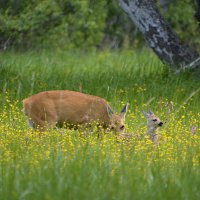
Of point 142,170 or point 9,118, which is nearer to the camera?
point 142,170

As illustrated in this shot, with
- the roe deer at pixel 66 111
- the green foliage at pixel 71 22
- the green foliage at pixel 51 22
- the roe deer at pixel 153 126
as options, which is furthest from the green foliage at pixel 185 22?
the roe deer at pixel 153 126

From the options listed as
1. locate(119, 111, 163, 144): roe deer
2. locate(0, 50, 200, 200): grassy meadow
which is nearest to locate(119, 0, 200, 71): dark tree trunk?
locate(0, 50, 200, 200): grassy meadow

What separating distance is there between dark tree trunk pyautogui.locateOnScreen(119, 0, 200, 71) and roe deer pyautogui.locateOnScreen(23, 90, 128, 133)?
3.59 meters

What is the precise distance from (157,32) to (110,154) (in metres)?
5.91

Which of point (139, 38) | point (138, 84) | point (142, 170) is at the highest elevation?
point (142, 170)

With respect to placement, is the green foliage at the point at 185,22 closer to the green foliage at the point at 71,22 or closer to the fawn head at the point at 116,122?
the green foliage at the point at 71,22

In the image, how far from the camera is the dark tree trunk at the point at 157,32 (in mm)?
13391

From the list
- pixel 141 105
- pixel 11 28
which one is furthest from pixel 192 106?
pixel 11 28

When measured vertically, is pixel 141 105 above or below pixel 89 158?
below

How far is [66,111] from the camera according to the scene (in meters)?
9.91

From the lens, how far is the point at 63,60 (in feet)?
61.9

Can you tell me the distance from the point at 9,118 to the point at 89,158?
3080mm

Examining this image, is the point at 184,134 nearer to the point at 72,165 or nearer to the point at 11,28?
the point at 72,165

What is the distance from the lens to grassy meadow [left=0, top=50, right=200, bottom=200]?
6.46m
